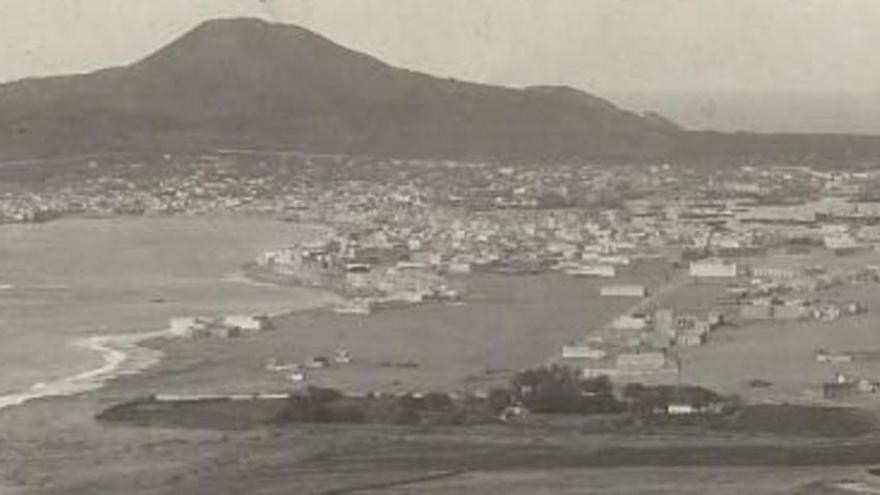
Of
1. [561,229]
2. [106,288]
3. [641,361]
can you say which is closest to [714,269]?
[561,229]

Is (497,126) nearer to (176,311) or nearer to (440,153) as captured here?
(440,153)

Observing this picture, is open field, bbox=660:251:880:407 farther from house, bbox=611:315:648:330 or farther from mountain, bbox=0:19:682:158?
mountain, bbox=0:19:682:158

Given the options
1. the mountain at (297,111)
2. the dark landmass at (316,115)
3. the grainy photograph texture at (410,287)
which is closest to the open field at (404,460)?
the grainy photograph texture at (410,287)

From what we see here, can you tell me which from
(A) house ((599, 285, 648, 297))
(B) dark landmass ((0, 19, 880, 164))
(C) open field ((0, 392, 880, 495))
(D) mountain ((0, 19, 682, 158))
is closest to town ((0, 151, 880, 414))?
(A) house ((599, 285, 648, 297))

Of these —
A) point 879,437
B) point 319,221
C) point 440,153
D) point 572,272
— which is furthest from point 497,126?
point 879,437

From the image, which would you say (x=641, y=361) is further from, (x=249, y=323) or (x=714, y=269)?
(x=714, y=269)
